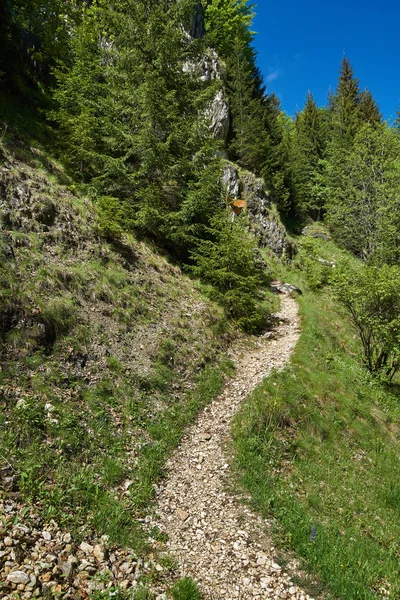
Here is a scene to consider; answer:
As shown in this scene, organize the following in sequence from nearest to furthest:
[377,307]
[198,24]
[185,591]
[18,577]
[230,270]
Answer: [18,577] → [185,591] → [377,307] → [230,270] → [198,24]

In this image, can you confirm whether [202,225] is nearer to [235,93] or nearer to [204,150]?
[204,150]

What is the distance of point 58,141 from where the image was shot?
15.8 m

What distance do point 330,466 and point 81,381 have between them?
6.64 meters

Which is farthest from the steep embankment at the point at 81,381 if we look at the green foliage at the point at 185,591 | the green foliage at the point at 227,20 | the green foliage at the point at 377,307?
the green foliage at the point at 227,20

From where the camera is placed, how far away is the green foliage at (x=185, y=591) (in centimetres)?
482

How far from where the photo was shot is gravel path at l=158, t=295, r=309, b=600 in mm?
5215

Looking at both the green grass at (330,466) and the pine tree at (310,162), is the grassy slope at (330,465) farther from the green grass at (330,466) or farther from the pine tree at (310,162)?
the pine tree at (310,162)

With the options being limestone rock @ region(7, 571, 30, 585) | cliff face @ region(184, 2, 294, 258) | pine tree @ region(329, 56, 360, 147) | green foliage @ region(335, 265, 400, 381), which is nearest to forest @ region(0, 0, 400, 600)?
green foliage @ region(335, 265, 400, 381)

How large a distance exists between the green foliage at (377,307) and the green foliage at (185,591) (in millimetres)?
10831

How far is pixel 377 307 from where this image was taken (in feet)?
45.3

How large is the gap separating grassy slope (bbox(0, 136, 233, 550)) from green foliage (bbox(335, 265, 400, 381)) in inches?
227

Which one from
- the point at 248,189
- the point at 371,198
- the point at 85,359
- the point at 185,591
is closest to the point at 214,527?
the point at 185,591

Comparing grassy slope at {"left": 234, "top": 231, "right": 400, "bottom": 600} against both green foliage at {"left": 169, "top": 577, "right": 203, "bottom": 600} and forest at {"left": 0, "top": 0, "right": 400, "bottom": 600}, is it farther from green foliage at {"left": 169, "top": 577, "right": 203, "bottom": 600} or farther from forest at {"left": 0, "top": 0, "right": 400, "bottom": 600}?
green foliage at {"left": 169, "top": 577, "right": 203, "bottom": 600}

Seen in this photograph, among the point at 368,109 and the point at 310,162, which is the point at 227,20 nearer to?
the point at 310,162
